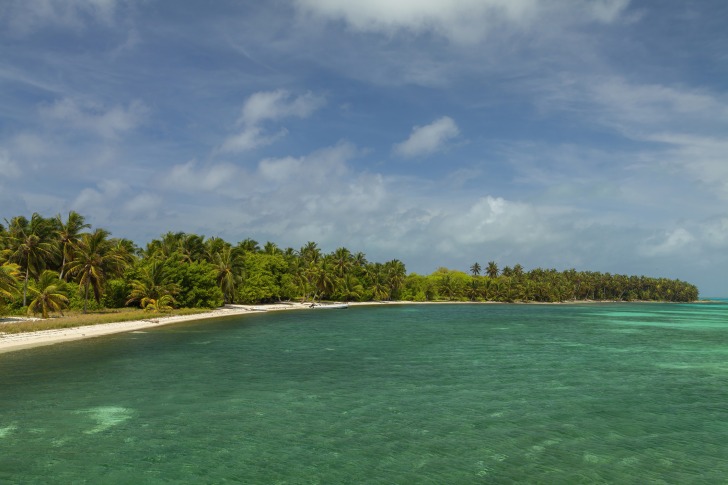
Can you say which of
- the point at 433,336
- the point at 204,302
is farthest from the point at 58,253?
the point at 433,336

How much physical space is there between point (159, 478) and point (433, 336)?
182ft

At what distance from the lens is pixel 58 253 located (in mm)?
85312

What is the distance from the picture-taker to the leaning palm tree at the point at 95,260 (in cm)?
7375

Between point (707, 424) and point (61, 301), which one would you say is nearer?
point (707, 424)

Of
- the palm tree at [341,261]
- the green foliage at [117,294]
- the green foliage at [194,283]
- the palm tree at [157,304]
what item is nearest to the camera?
the palm tree at [157,304]

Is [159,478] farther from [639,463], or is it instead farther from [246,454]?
[639,463]

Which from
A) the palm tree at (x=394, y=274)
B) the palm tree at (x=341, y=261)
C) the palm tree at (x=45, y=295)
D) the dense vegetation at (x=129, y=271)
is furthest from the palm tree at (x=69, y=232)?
the palm tree at (x=394, y=274)

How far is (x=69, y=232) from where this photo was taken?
276 ft

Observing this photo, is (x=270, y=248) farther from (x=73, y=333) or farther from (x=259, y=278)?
(x=73, y=333)

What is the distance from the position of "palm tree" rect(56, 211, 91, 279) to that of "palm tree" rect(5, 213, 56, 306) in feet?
6.19

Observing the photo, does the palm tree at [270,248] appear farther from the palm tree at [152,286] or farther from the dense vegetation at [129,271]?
the palm tree at [152,286]

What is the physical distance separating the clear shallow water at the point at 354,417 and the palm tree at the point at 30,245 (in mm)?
35631

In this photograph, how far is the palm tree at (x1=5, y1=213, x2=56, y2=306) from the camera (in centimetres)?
7562

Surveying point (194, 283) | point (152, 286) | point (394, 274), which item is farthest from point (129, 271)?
point (394, 274)
